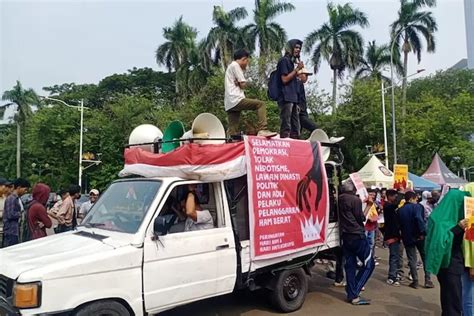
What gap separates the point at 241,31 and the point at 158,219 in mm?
30458

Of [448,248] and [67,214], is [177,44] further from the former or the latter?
[448,248]

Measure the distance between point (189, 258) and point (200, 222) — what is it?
0.51 metres

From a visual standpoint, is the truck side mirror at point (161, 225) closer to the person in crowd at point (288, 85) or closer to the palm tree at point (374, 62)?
the person in crowd at point (288, 85)

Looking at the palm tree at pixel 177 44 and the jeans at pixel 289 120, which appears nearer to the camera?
the jeans at pixel 289 120

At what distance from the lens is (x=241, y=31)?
109 ft

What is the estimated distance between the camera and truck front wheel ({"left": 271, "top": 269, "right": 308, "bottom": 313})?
618 centimetres

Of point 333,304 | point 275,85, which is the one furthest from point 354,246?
point 275,85

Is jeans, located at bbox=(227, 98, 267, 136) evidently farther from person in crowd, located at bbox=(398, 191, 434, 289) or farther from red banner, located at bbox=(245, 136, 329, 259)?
person in crowd, located at bbox=(398, 191, 434, 289)

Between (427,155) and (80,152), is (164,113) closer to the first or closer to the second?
(80,152)

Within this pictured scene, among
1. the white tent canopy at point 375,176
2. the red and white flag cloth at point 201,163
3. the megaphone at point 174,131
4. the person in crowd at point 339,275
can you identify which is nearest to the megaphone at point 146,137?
the megaphone at point 174,131

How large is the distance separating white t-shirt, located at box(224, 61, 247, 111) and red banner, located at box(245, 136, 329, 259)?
1.21 meters

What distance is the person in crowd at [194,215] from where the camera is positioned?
204 inches

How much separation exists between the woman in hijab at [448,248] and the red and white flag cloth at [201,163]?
230 centimetres

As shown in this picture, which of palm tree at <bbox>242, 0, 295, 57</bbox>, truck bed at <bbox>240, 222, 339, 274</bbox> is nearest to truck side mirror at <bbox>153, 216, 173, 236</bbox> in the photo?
truck bed at <bbox>240, 222, 339, 274</bbox>
